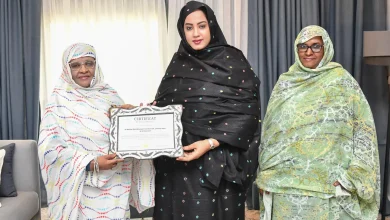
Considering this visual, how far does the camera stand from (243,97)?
184 centimetres

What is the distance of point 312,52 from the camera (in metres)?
2.07

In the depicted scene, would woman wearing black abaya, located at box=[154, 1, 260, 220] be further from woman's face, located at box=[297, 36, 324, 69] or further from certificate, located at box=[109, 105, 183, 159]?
woman's face, located at box=[297, 36, 324, 69]

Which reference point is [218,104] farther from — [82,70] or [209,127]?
[82,70]

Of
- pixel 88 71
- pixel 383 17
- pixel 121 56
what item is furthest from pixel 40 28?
pixel 383 17

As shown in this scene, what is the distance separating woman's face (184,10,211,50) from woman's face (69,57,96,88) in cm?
51

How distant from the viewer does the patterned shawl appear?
1.79m

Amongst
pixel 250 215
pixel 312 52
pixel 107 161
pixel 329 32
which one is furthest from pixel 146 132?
pixel 329 32

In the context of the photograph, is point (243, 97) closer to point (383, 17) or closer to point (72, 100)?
point (72, 100)

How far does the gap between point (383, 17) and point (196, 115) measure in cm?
221

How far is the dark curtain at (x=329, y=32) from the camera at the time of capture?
3.23m

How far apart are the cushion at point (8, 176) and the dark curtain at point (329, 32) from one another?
6.29 ft

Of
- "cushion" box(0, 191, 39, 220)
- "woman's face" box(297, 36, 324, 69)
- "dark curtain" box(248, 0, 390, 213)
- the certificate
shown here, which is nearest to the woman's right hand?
the certificate

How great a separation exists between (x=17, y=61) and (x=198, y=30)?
79.5 inches

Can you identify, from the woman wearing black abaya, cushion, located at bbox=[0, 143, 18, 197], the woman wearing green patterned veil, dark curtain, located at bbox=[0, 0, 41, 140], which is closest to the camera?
the woman wearing black abaya
